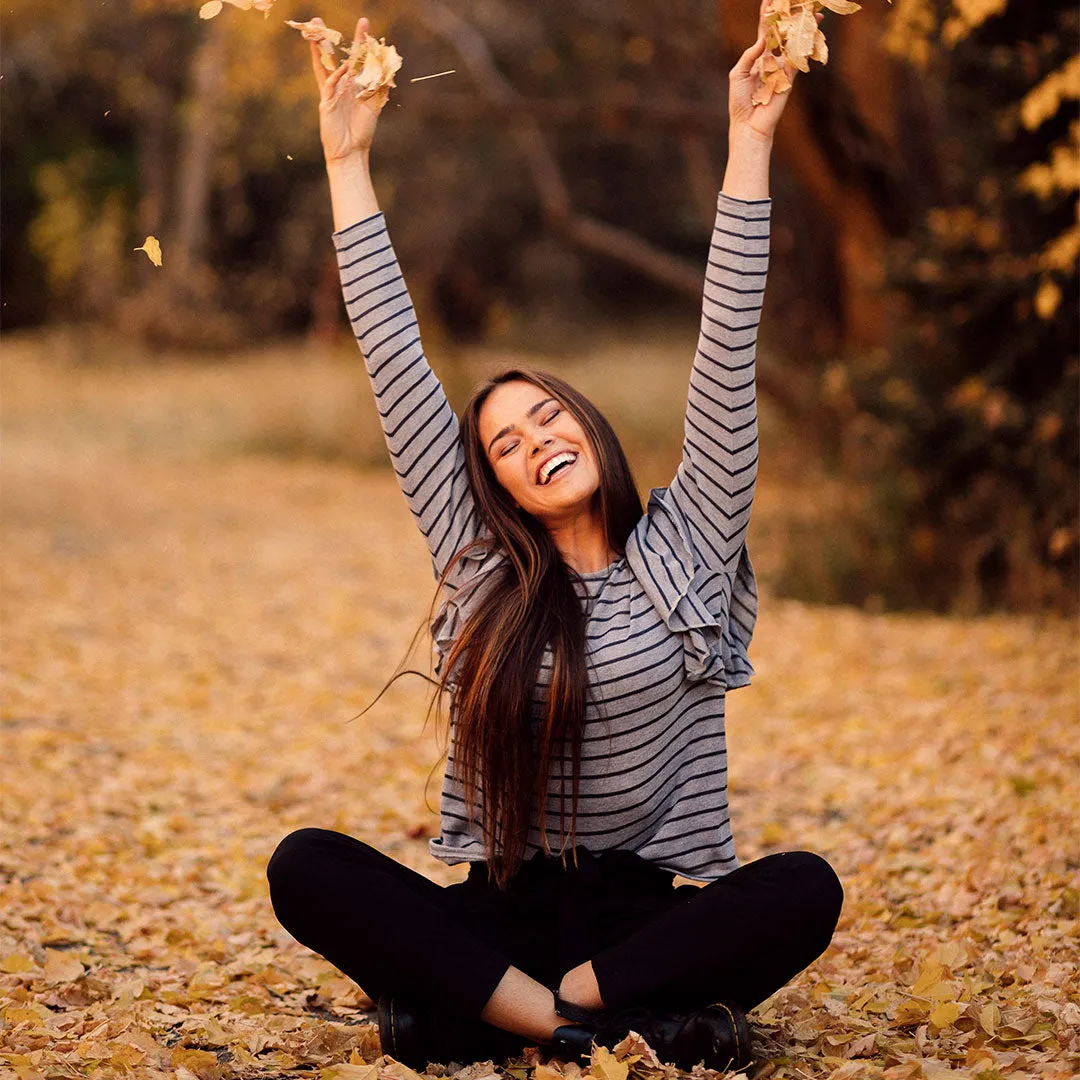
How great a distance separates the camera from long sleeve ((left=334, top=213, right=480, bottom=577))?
238cm

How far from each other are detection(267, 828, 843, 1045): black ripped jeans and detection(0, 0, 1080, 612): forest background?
273 centimetres

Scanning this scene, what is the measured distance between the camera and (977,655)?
529cm

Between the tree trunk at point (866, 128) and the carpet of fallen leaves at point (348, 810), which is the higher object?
the tree trunk at point (866, 128)

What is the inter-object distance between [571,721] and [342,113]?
1.06 metres

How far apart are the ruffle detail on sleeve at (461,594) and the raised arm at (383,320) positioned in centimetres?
8

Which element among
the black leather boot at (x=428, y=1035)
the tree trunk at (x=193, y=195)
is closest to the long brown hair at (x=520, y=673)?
the black leather boot at (x=428, y=1035)

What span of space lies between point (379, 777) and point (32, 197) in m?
18.2

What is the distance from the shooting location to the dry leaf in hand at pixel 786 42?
2.22m

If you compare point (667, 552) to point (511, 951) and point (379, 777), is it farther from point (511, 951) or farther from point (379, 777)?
point (379, 777)

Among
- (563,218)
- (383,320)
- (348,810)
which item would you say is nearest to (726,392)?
(383,320)

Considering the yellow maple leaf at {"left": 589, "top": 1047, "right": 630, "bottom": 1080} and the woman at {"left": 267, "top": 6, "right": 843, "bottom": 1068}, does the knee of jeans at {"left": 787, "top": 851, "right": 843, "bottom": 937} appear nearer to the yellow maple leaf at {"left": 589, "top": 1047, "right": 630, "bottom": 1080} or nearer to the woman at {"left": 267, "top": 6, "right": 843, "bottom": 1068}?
the woman at {"left": 267, "top": 6, "right": 843, "bottom": 1068}

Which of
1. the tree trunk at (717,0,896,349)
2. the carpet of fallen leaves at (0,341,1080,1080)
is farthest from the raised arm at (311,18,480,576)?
the tree trunk at (717,0,896,349)

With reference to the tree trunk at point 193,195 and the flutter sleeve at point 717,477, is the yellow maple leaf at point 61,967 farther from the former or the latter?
the tree trunk at point 193,195

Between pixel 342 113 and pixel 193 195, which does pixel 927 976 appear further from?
pixel 193 195
